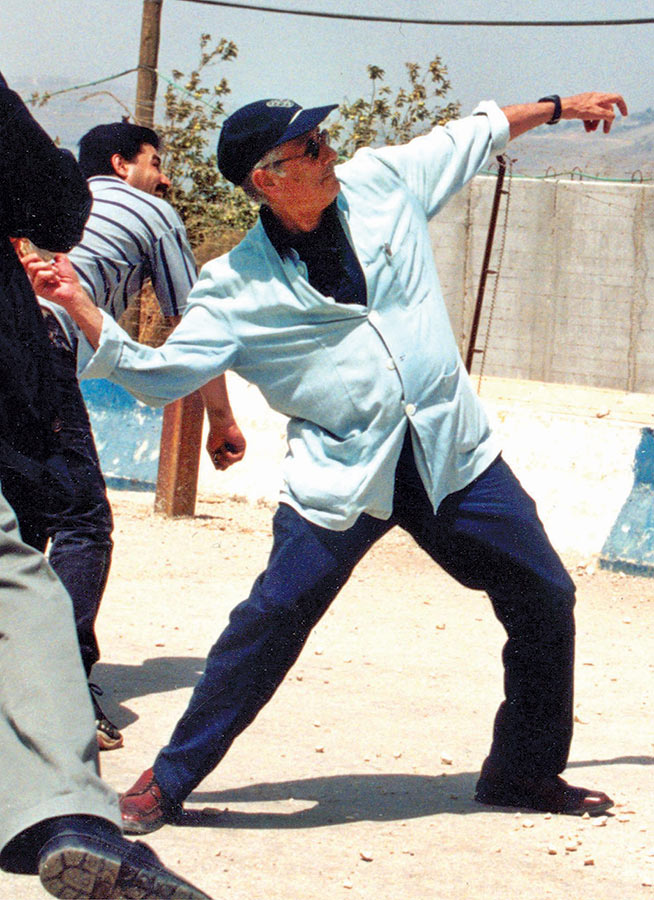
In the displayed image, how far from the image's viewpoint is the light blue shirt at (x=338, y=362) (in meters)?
4.02

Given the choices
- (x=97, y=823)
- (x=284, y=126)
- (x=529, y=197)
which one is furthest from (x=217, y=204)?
(x=97, y=823)

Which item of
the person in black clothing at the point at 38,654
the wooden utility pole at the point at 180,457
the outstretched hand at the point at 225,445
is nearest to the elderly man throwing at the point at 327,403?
the outstretched hand at the point at 225,445

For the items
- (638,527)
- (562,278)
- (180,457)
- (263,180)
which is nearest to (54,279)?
(263,180)

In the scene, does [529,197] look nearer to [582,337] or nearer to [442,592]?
[582,337]

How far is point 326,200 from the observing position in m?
4.02

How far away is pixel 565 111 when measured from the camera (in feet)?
15.0

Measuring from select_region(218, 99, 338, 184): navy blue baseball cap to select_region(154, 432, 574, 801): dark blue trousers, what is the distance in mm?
920

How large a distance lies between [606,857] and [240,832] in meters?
1.02

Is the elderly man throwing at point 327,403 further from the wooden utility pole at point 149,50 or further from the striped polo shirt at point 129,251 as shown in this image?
the wooden utility pole at point 149,50

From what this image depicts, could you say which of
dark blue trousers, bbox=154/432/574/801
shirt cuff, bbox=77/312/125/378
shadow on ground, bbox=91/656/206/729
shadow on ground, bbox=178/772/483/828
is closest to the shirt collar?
shirt cuff, bbox=77/312/125/378

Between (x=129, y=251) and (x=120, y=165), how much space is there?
1.55 ft

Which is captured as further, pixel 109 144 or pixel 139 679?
pixel 139 679

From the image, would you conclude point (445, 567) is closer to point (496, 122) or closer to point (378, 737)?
point (378, 737)

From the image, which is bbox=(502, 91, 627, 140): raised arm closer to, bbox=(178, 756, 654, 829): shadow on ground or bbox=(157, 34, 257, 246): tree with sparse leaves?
bbox=(178, 756, 654, 829): shadow on ground
